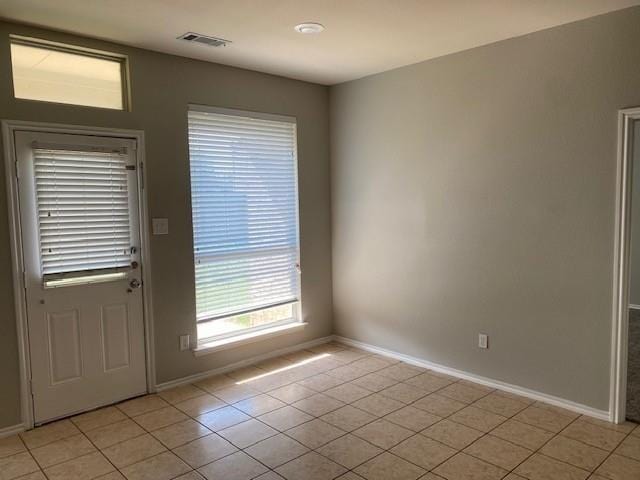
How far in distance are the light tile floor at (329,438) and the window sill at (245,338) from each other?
299 mm

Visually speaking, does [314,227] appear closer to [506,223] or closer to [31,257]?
[506,223]

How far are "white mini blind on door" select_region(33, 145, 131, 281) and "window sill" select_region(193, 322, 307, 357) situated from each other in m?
1.03

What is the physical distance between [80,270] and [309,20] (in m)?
2.37

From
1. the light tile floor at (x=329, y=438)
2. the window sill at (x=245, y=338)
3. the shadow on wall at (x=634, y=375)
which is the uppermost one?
the window sill at (x=245, y=338)

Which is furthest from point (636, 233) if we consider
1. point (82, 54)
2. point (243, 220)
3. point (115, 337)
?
point (82, 54)

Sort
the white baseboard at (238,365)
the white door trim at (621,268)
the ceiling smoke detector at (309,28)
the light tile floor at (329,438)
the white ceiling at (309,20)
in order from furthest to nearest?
the white baseboard at (238,365)
the ceiling smoke detector at (309,28)
the white door trim at (621,268)
the white ceiling at (309,20)
the light tile floor at (329,438)

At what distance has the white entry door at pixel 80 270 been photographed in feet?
10.8

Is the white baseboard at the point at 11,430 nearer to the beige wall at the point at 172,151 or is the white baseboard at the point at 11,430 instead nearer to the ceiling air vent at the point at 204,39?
the beige wall at the point at 172,151

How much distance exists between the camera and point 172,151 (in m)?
3.92

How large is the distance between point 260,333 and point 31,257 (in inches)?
81.7

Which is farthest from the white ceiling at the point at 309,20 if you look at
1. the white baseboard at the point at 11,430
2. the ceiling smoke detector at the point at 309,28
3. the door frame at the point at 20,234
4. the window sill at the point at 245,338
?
the white baseboard at the point at 11,430

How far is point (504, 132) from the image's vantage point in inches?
146

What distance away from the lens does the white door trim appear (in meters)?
3.12

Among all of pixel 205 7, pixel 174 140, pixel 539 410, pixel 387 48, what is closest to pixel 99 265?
pixel 174 140
